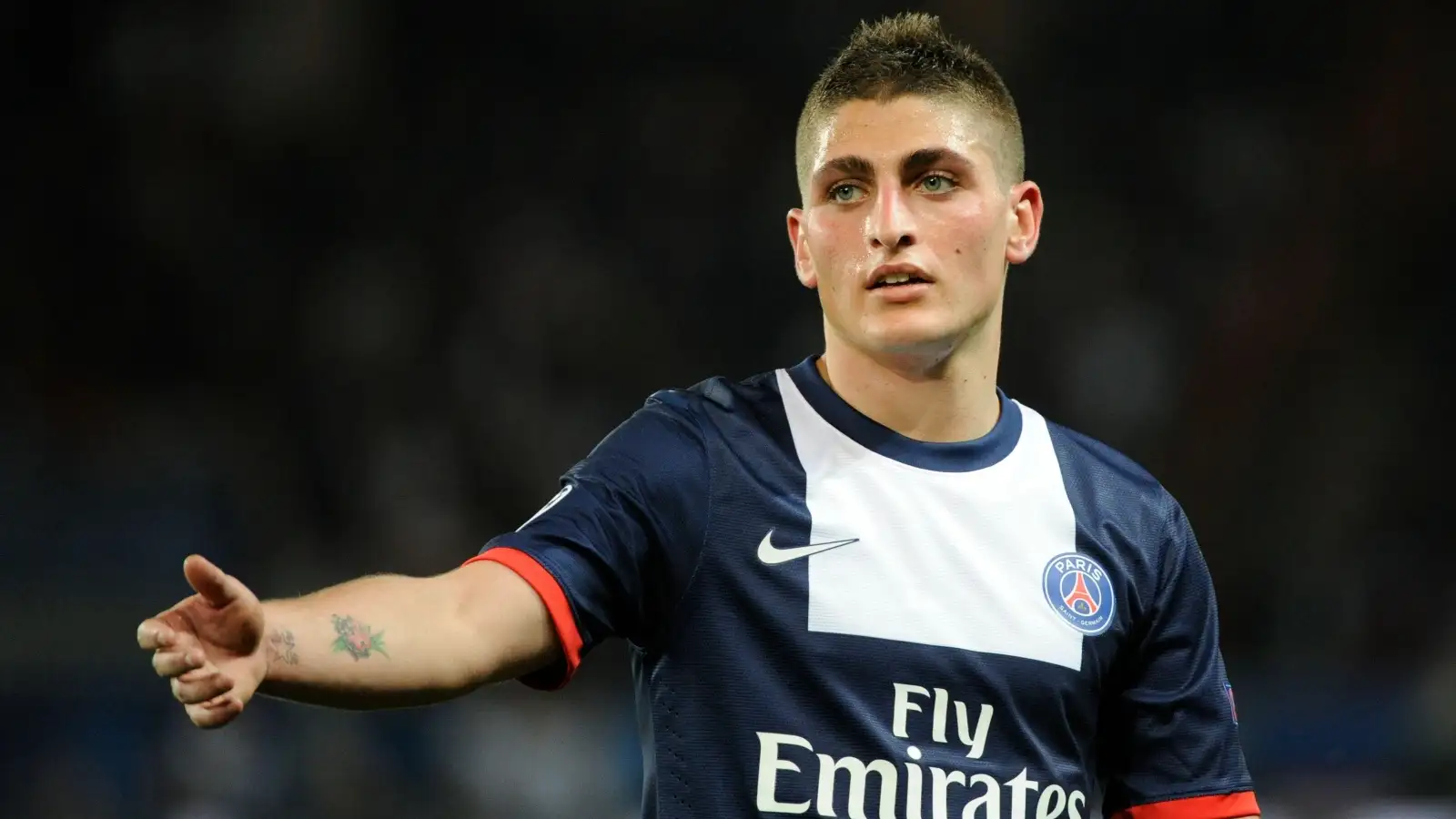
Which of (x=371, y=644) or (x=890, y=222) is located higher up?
(x=890, y=222)

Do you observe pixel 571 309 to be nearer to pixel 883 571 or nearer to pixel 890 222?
pixel 890 222

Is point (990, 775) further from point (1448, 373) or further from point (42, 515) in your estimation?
point (1448, 373)

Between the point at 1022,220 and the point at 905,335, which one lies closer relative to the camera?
the point at 905,335

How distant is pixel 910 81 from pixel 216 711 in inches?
63.9

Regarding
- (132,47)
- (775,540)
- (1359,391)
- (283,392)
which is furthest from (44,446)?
(1359,391)

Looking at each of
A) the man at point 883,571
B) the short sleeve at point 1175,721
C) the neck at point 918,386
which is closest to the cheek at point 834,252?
the man at point 883,571

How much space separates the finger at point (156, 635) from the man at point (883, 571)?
0.31 metres

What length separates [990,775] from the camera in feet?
7.73

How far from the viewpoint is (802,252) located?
2.78 m

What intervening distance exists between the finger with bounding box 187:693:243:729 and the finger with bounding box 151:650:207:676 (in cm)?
4

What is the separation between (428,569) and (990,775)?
3.99 metres

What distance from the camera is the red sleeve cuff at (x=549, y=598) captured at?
6.92 ft

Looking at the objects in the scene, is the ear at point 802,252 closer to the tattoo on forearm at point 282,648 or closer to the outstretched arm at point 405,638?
the outstretched arm at point 405,638

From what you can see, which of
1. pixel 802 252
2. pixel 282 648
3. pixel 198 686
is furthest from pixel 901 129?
pixel 198 686
